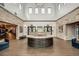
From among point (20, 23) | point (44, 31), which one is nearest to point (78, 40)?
point (44, 31)

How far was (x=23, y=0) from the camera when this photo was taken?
11.5 ft

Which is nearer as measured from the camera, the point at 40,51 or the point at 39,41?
the point at 40,51

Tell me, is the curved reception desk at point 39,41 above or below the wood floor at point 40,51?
above

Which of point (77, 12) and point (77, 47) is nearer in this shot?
point (77, 47)

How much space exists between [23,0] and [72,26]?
671 centimetres

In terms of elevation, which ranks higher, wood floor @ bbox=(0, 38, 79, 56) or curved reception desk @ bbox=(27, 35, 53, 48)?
curved reception desk @ bbox=(27, 35, 53, 48)

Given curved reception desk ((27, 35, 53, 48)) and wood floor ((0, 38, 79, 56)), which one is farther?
curved reception desk ((27, 35, 53, 48))

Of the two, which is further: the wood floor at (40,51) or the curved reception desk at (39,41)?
the curved reception desk at (39,41)

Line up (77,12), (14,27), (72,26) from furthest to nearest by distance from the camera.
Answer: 1. (14,27)
2. (72,26)
3. (77,12)

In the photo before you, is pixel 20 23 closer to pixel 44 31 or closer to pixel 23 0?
pixel 44 31

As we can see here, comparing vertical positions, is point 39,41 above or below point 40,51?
above

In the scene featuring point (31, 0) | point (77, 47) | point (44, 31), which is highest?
point (31, 0)

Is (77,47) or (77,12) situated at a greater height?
(77,12)

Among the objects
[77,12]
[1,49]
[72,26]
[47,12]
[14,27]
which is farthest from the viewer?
[14,27]
